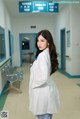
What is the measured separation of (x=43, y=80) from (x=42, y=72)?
7 cm

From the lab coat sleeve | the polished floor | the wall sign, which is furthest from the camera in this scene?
the wall sign

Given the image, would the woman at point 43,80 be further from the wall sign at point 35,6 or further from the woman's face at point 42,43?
the wall sign at point 35,6

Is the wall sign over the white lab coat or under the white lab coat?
over

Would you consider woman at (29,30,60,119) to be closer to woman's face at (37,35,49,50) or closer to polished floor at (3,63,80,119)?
woman's face at (37,35,49,50)

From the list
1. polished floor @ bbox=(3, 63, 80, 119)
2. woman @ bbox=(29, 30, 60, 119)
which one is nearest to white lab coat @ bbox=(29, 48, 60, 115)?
woman @ bbox=(29, 30, 60, 119)

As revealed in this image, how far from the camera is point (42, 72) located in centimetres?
151

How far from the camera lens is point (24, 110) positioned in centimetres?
373

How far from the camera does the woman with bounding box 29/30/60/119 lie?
60.3 inches

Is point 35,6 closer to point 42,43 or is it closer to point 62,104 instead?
point 62,104

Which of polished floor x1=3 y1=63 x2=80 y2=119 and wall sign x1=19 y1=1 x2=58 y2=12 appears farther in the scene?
wall sign x1=19 y1=1 x2=58 y2=12

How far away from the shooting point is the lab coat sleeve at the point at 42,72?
1.52 meters

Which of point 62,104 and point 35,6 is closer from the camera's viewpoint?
point 62,104

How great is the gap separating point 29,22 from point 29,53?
329cm

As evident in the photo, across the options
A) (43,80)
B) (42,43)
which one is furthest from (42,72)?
(42,43)
